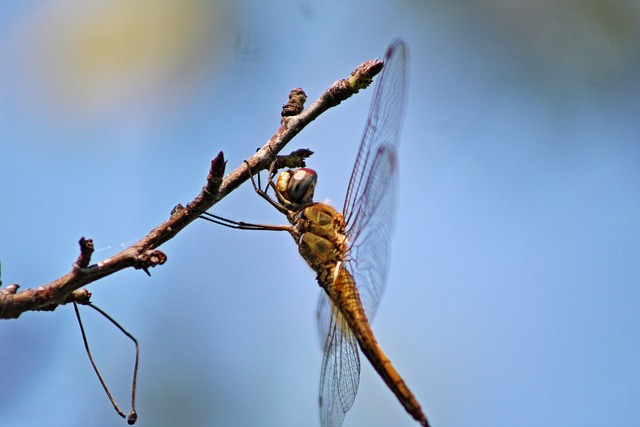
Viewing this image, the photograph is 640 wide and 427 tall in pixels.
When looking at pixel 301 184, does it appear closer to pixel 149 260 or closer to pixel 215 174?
pixel 215 174

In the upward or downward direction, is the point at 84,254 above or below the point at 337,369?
above

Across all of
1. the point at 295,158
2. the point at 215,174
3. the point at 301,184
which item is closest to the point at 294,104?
the point at 295,158

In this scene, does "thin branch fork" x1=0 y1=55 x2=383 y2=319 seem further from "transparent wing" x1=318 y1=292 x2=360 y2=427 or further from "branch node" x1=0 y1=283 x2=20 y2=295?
"transparent wing" x1=318 y1=292 x2=360 y2=427

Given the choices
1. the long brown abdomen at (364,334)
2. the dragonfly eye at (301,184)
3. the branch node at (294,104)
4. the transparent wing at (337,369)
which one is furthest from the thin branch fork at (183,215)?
the transparent wing at (337,369)

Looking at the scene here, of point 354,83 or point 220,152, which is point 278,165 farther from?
point 220,152

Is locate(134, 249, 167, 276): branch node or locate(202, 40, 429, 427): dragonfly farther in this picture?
locate(202, 40, 429, 427): dragonfly

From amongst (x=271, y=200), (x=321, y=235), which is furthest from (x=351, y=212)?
(x=271, y=200)

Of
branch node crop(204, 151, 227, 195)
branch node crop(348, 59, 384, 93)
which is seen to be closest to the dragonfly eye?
branch node crop(348, 59, 384, 93)
